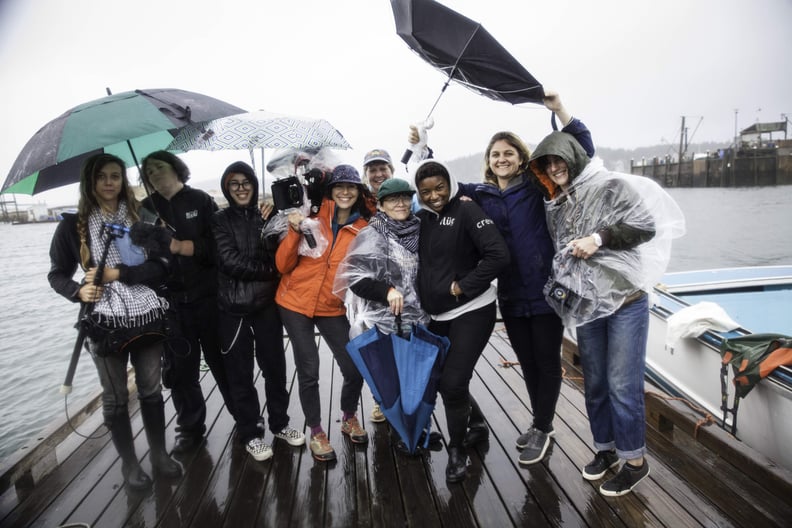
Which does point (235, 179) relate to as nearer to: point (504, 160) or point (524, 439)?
point (504, 160)

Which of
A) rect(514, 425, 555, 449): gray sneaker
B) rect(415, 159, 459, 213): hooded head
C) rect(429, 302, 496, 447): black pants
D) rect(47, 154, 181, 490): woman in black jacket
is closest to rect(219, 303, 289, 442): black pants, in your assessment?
rect(47, 154, 181, 490): woman in black jacket

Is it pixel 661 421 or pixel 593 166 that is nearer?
pixel 593 166

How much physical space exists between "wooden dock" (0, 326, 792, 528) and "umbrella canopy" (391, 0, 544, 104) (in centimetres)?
199

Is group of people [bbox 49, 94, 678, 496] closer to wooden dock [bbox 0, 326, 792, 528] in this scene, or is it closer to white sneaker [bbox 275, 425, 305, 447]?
white sneaker [bbox 275, 425, 305, 447]

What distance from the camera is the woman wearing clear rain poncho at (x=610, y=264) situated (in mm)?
2074

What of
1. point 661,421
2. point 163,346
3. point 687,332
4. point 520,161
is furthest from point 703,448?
point 163,346

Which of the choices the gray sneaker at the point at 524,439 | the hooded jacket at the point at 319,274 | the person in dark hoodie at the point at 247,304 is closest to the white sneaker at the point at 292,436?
the person in dark hoodie at the point at 247,304

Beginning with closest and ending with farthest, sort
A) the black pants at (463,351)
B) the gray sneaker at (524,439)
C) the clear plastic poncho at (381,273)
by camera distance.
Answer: the black pants at (463,351) → the clear plastic poncho at (381,273) → the gray sneaker at (524,439)

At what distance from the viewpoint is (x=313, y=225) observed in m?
2.46

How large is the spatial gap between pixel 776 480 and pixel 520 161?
191cm

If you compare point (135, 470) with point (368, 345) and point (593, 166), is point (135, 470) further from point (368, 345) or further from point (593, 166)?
point (593, 166)

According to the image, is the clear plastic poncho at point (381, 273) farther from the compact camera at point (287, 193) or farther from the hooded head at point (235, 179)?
the hooded head at point (235, 179)

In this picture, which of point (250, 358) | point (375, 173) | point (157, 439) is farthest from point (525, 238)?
point (157, 439)

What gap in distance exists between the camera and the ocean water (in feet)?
29.5
